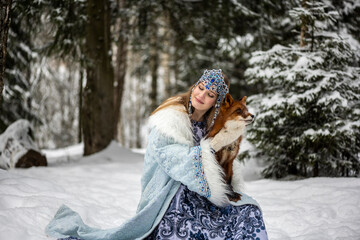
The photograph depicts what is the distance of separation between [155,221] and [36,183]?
109 inches

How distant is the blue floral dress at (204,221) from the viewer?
2.10 meters

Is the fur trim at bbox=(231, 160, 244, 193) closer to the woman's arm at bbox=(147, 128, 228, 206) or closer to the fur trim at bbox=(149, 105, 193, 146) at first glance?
the woman's arm at bbox=(147, 128, 228, 206)

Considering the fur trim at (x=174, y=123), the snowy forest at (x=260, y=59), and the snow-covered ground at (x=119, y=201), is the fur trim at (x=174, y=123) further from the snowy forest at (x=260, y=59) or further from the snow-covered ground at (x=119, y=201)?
the snowy forest at (x=260, y=59)

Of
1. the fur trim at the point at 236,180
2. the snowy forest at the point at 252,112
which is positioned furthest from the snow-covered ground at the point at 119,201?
the fur trim at the point at 236,180

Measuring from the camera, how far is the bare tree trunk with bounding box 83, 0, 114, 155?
23.1 feet

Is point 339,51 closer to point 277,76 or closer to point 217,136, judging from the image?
point 277,76

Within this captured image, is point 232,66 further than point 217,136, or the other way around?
point 232,66

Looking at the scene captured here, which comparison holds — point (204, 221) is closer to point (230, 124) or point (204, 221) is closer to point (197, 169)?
point (197, 169)

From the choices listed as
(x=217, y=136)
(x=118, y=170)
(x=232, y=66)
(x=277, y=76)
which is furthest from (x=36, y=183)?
(x=232, y=66)

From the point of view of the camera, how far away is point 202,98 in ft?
7.91

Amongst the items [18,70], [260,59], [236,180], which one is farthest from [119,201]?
[18,70]

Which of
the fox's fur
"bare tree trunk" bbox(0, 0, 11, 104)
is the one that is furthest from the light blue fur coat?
"bare tree trunk" bbox(0, 0, 11, 104)

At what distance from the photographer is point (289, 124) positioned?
552 centimetres

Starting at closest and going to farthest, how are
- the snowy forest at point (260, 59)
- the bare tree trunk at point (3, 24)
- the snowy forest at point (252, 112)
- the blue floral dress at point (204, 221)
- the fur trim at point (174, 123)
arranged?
the blue floral dress at point (204, 221) < the fur trim at point (174, 123) < the bare tree trunk at point (3, 24) < the snowy forest at point (252, 112) < the snowy forest at point (260, 59)
